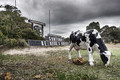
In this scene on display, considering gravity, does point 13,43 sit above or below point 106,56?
above

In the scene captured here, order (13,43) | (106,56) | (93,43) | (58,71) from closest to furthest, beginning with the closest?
1. (58,71)
2. (106,56)
3. (93,43)
4. (13,43)

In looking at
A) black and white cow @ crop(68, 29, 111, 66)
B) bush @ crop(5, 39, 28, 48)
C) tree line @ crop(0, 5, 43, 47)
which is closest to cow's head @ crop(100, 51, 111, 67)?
black and white cow @ crop(68, 29, 111, 66)

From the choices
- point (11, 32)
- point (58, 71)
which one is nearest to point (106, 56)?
point (58, 71)

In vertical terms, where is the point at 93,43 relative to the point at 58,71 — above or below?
above

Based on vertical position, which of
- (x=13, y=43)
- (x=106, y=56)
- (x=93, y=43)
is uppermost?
(x=93, y=43)

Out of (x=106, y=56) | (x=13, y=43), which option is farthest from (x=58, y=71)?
(x=13, y=43)

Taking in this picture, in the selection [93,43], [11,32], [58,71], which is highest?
[11,32]

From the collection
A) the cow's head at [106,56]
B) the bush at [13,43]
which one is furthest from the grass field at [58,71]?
the bush at [13,43]

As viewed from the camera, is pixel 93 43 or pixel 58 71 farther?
pixel 93 43

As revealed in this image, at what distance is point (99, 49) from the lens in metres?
5.50

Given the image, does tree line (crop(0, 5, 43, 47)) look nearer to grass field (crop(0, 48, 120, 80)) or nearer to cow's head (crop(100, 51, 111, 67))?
grass field (crop(0, 48, 120, 80))

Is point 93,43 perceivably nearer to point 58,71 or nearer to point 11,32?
point 58,71

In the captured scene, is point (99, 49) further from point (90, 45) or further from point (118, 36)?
point (118, 36)

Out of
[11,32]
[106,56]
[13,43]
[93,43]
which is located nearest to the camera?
[106,56]
